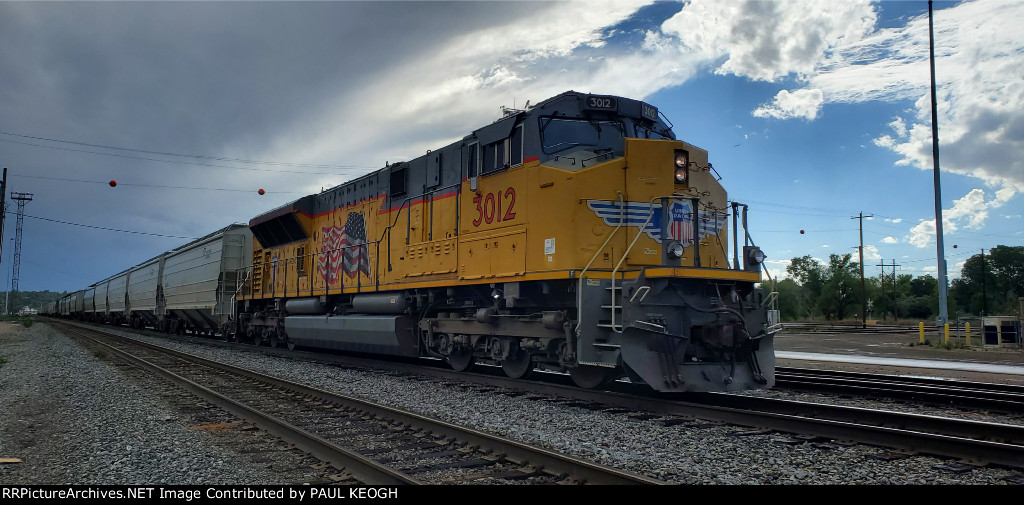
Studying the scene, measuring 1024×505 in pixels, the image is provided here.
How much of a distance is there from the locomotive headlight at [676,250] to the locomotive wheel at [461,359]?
3.80 metres

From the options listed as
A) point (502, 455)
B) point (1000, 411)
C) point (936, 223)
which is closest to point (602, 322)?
point (502, 455)

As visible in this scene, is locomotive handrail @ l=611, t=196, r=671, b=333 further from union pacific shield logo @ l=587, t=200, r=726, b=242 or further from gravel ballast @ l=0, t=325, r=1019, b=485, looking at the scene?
gravel ballast @ l=0, t=325, r=1019, b=485

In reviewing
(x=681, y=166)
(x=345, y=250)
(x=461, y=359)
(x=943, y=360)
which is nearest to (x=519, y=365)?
(x=461, y=359)

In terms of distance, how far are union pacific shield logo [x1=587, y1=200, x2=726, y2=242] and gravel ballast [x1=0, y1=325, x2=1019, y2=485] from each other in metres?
2.18

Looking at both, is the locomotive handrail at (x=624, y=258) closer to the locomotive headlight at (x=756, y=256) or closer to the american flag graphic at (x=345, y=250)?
the locomotive headlight at (x=756, y=256)

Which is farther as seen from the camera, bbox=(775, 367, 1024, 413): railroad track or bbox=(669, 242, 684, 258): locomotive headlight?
bbox=(775, 367, 1024, 413): railroad track

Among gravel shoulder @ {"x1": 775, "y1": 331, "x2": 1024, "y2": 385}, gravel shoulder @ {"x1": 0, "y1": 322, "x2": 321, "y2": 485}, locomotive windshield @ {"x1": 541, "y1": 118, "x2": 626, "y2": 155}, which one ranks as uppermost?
locomotive windshield @ {"x1": 541, "y1": 118, "x2": 626, "y2": 155}

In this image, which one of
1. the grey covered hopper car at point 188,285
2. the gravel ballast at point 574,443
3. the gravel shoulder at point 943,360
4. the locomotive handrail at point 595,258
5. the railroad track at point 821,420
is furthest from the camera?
the grey covered hopper car at point 188,285

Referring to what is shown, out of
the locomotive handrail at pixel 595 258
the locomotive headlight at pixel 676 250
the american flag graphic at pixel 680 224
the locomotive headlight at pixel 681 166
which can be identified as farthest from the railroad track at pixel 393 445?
the locomotive headlight at pixel 681 166

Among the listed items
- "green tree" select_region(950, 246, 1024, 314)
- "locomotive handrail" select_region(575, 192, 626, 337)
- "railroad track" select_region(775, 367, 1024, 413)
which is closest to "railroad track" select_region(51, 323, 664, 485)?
"locomotive handrail" select_region(575, 192, 626, 337)

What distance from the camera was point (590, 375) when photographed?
7.51 metres

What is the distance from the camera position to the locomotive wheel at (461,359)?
9.47 meters

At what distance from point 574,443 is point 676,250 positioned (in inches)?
105

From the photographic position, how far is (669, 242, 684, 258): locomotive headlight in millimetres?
6809
